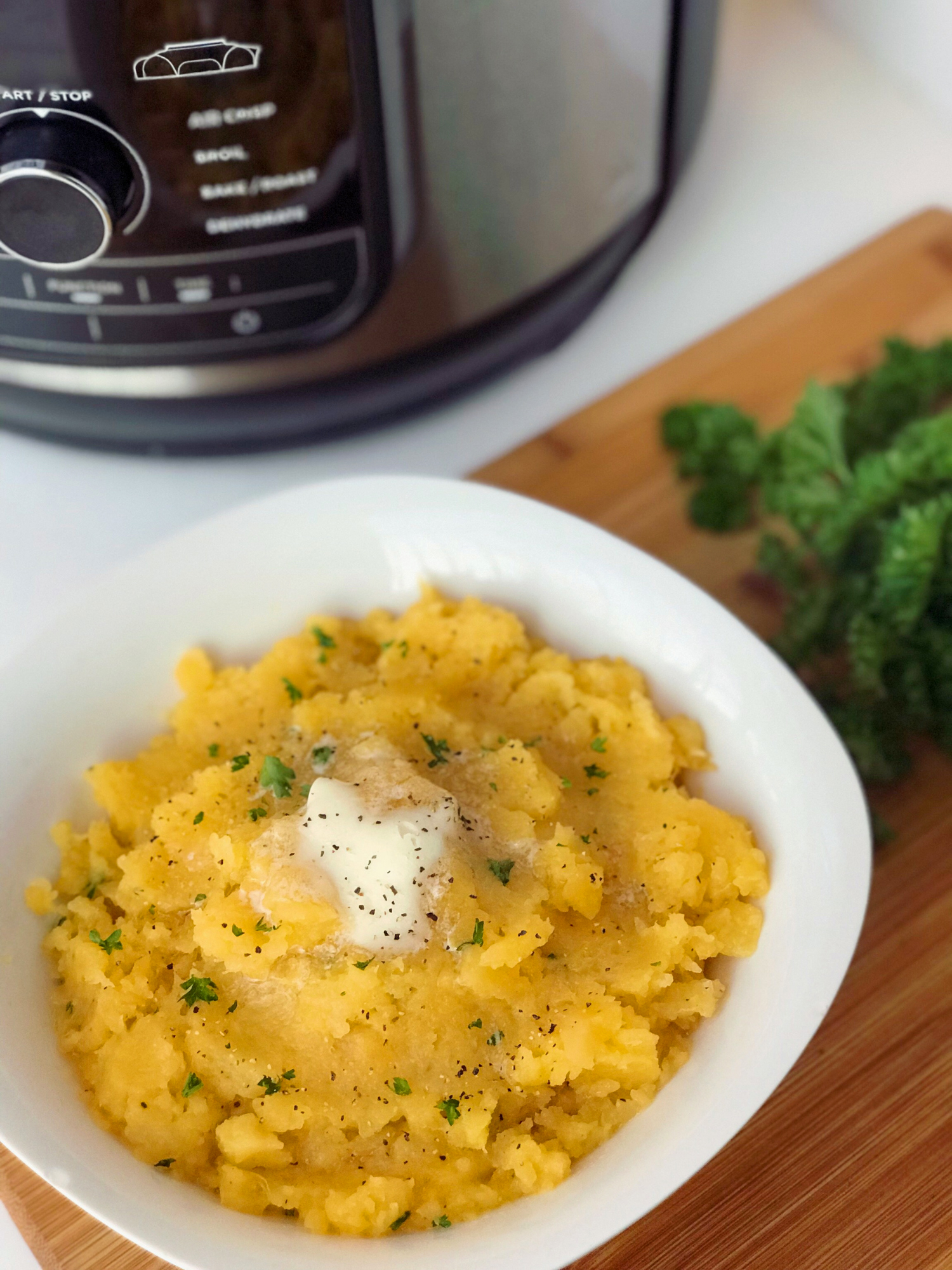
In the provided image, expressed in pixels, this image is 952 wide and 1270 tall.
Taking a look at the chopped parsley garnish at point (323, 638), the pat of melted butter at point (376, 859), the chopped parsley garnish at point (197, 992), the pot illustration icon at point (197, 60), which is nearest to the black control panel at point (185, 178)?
the pot illustration icon at point (197, 60)

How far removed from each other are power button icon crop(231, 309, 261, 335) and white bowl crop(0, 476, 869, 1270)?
0.67ft

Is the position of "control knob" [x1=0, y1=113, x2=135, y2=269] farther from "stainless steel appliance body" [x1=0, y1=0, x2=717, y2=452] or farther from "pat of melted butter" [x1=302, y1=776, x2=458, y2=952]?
"pat of melted butter" [x1=302, y1=776, x2=458, y2=952]

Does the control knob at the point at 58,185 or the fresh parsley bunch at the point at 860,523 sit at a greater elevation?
the control knob at the point at 58,185

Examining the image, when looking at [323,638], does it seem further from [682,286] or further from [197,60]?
[682,286]

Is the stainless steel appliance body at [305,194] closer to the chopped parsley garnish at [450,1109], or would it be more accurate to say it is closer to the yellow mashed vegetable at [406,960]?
the yellow mashed vegetable at [406,960]

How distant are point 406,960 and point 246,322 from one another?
26.6 inches

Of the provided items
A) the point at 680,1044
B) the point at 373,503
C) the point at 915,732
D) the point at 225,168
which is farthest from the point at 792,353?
the point at 680,1044

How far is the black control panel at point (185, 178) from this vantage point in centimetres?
112

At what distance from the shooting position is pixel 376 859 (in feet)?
3.47

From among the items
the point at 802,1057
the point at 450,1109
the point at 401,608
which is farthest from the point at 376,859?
the point at 802,1057

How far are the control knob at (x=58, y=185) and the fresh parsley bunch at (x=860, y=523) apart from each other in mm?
688

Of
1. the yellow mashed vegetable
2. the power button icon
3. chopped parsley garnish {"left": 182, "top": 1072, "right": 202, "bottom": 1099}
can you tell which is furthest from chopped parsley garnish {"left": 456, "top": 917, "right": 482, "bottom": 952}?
the power button icon

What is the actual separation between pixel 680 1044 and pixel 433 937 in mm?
216

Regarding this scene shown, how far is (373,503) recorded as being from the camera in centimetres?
129
